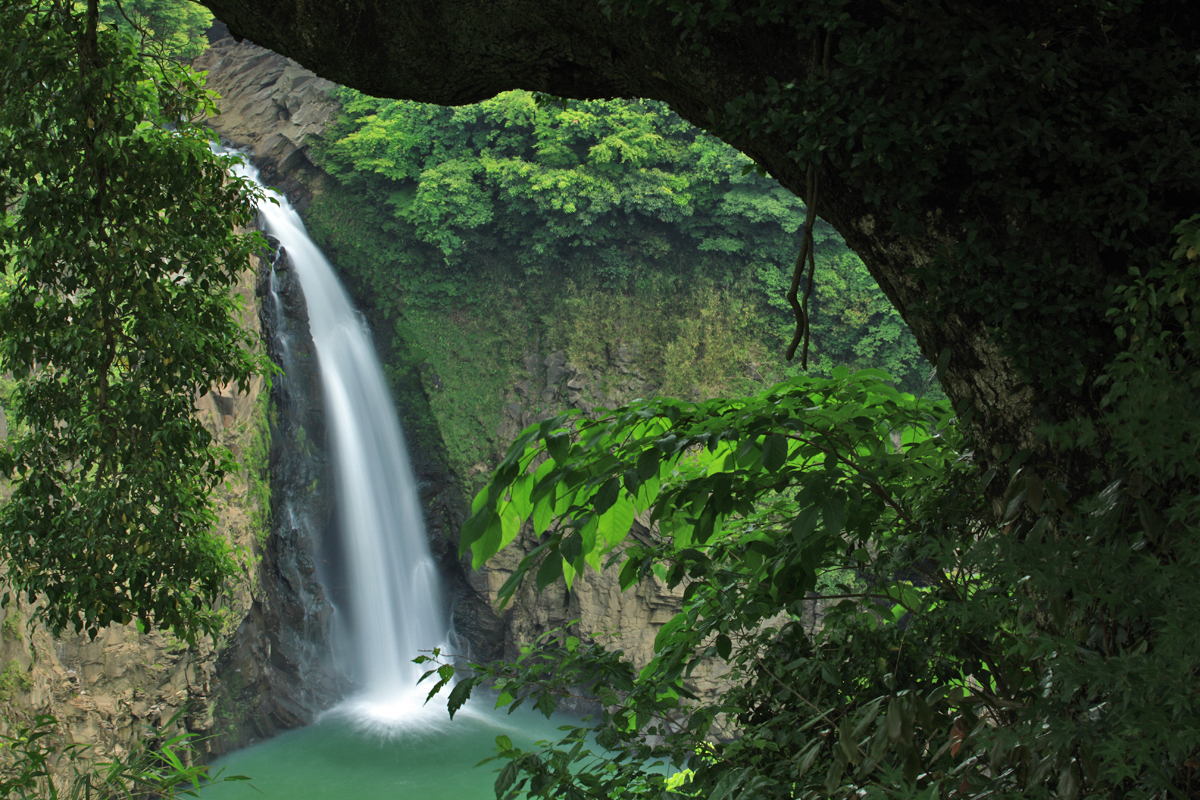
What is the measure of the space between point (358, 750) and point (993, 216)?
1006cm

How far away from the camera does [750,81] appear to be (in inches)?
60.8

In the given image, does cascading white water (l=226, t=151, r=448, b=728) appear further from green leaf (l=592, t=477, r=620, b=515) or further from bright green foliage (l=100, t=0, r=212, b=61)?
green leaf (l=592, t=477, r=620, b=515)

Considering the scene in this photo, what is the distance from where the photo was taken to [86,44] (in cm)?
296

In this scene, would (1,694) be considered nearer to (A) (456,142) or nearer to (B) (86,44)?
(B) (86,44)

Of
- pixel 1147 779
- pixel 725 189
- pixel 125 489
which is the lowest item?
pixel 1147 779

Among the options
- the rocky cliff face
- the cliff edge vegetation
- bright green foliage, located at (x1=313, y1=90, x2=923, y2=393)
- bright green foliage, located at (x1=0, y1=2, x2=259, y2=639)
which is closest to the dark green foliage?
bright green foliage, located at (x1=0, y1=2, x2=259, y2=639)

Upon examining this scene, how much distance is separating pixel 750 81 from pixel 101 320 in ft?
8.78

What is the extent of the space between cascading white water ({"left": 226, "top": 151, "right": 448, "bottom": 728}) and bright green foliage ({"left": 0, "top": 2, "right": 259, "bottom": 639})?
29.8ft

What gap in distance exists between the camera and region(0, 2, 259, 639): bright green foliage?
297cm

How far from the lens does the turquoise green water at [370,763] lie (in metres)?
8.70

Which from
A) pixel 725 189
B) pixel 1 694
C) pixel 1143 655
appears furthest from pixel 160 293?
pixel 725 189

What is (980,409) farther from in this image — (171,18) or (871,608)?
(171,18)

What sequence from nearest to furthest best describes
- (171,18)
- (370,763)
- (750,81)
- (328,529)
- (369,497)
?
(750,81)
(370,763)
(328,529)
(369,497)
(171,18)

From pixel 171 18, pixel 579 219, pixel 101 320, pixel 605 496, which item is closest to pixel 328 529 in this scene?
pixel 579 219
